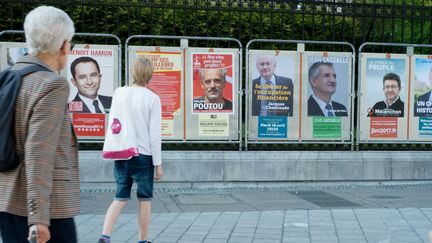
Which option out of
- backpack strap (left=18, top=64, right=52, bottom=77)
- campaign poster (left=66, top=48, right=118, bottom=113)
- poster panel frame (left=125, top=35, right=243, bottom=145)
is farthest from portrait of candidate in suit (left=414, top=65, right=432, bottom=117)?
backpack strap (left=18, top=64, right=52, bottom=77)

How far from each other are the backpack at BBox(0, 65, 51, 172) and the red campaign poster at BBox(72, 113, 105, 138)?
6291mm

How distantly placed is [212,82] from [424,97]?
379 centimetres

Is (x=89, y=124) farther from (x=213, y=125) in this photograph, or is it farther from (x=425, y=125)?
(x=425, y=125)

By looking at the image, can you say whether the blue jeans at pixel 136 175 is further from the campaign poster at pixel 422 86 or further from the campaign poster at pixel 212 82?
the campaign poster at pixel 422 86

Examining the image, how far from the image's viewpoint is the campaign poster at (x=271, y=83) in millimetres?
8969

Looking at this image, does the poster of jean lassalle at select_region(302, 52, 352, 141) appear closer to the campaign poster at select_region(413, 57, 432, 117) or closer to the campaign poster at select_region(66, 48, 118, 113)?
the campaign poster at select_region(413, 57, 432, 117)

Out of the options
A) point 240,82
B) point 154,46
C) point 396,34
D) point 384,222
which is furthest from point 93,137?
point 396,34

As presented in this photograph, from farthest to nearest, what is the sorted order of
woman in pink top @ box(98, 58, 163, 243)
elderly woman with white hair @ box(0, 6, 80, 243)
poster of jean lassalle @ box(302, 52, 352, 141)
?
poster of jean lassalle @ box(302, 52, 352, 141), woman in pink top @ box(98, 58, 163, 243), elderly woman with white hair @ box(0, 6, 80, 243)

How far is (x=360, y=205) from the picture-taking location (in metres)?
7.48

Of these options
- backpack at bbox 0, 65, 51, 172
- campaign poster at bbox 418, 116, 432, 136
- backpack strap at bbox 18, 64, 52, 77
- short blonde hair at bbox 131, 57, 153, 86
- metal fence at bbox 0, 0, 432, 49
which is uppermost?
metal fence at bbox 0, 0, 432, 49

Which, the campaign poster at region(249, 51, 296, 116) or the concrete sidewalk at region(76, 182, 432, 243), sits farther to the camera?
the campaign poster at region(249, 51, 296, 116)

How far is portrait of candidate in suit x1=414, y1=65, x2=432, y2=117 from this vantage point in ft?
31.3

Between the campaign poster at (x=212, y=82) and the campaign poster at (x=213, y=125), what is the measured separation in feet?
0.27

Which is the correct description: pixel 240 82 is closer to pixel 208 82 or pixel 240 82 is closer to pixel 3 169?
pixel 208 82
